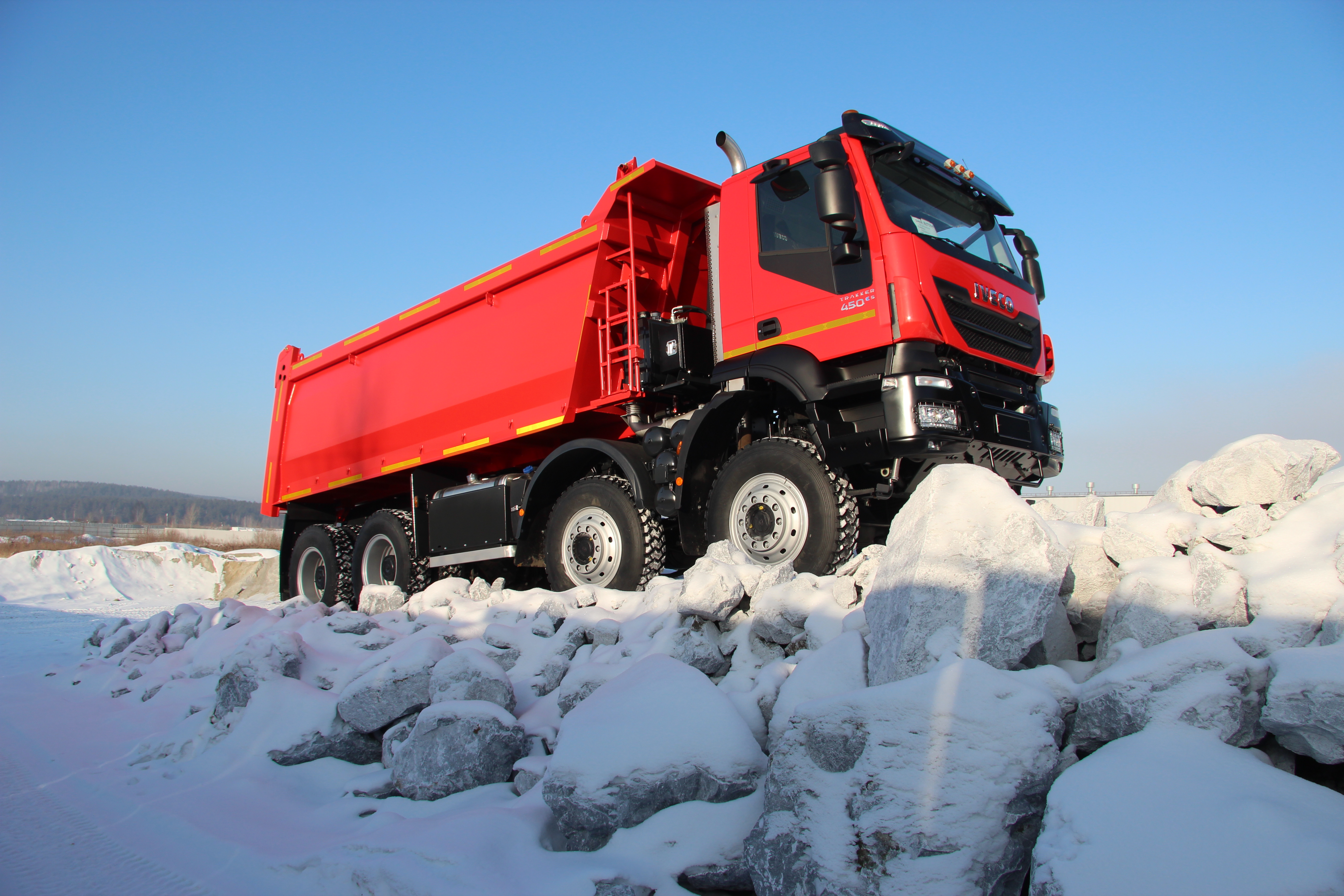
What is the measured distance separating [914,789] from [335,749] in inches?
Answer: 109

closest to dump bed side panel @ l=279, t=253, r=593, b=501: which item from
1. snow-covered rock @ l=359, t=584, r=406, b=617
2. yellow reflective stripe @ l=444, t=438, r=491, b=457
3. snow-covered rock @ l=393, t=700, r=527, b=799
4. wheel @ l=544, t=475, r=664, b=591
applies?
yellow reflective stripe @ l=444, t=438, r=491, b=457

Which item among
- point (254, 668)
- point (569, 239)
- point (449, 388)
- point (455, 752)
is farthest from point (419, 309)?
point (455, 752)

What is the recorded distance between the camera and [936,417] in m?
4.70

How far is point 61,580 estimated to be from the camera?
647 inches

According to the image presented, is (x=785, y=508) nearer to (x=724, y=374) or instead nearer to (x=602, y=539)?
(x=724, y=374)

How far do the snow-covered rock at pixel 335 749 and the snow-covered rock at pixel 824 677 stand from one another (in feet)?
Answer: 6.24

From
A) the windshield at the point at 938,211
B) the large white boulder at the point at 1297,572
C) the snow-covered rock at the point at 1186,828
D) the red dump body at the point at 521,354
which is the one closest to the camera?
the snow-covered rock at the point at 1186,828

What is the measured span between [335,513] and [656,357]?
677cm

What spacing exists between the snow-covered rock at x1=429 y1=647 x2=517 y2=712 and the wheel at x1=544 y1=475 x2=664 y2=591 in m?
2.46

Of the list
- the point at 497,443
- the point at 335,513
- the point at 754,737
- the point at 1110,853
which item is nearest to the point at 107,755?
the point at 754,737

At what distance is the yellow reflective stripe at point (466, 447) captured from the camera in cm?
776

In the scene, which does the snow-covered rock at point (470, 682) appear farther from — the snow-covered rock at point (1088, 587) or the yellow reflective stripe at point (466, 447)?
the yellow reflective stripe at point (466, 447)

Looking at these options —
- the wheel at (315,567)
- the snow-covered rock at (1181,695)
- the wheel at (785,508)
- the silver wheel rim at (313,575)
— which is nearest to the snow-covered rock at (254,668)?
the wheel at (785,508)

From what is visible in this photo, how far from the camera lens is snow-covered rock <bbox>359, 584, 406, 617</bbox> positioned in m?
6.91
